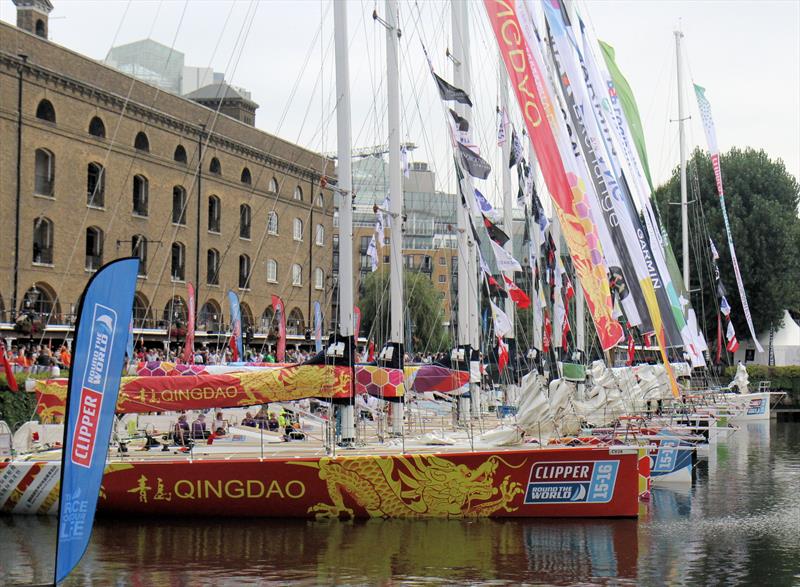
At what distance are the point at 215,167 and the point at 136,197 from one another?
8.00 metres

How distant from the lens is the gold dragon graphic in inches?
922

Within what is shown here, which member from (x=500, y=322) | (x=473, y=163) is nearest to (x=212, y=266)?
(x=500, y=322)

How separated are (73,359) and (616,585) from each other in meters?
9.91

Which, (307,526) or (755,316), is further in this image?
(755,316)

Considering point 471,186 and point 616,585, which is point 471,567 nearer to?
point 616,585

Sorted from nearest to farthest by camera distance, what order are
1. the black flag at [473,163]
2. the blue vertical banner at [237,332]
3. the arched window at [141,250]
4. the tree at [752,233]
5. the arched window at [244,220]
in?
the black flag at [473,163], the blue vertical banner at [237,332], the arched window at [141,250], the arched window at [244,220], the tree at [752,233]

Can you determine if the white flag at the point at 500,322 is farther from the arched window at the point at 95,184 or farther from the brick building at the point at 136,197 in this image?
the arched window at the point at 95,184

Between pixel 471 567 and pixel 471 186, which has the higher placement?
pixel 471 186

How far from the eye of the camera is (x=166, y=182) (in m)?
60.9

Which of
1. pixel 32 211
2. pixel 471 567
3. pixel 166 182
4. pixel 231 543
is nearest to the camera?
pixel 471 567

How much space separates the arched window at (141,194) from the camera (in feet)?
194

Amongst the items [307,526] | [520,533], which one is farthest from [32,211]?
[520,533]

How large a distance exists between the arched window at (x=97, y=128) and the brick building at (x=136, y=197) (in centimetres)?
10

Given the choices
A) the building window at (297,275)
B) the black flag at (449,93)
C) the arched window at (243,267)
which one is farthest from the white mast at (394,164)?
the building window at (297,275)
